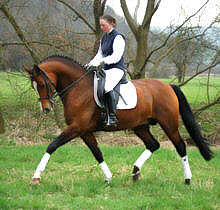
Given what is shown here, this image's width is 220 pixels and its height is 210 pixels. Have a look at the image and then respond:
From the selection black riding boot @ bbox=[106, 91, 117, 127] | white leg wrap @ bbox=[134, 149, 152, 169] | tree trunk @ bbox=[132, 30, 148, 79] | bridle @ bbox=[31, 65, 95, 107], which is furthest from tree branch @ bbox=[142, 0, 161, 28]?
black riding boot @ bbox=[106, 91, 117, 127]

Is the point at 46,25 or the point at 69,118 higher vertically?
the point at 46,25

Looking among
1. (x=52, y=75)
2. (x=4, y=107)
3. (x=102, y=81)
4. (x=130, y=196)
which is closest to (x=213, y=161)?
(x=130, y=196)

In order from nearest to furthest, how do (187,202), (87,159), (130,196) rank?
(187,202)
(130,196)
(87,159)

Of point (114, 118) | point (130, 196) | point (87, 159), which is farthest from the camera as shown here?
point (87, 159)

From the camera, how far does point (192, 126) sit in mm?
6043

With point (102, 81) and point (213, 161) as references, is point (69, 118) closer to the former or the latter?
point (102, 81)

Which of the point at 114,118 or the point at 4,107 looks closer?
the point at 114,118

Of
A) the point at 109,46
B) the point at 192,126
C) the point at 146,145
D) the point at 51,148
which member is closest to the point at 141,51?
the point at 192,126

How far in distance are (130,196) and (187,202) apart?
90 centimetres

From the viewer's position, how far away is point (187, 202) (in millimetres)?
4512

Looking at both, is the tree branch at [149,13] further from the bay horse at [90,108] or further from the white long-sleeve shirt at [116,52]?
the white long-sleeve shirt at [116,52]

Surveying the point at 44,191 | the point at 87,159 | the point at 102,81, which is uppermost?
the point at 102,81

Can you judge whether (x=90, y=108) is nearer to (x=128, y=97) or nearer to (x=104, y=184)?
(x=128, y=97)

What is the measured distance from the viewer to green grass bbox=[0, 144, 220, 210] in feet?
14.5
